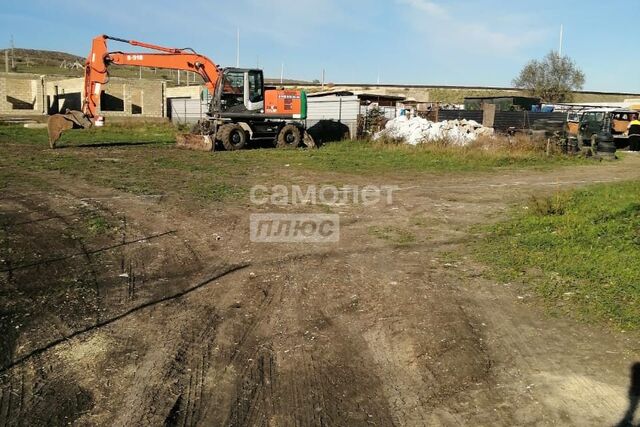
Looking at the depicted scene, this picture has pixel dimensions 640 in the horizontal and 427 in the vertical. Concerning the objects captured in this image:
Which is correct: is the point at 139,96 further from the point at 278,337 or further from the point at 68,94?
the point at 278,337

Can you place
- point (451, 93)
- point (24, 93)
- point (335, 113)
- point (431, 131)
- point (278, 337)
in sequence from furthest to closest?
point (451, 93), point (24, 93), point (335, 113), point (431, 131), point (278, 337)

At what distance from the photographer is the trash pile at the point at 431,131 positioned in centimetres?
2402

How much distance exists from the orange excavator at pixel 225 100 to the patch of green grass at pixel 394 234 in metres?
13.4

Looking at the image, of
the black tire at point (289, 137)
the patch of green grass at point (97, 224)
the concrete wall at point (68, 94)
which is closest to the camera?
the patch of green grass at point (97, 224)

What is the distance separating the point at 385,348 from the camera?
453cm

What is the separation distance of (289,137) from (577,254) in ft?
56.7

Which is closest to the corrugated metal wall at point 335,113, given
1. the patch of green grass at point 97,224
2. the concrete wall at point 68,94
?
the concrete wall at point 68,94

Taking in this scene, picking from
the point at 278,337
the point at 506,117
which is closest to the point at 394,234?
the point at 278,337

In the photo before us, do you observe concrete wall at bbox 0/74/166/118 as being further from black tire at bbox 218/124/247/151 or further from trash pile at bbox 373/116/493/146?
trash pile at bbox 373/116/493/146

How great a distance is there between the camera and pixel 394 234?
27.2 feet

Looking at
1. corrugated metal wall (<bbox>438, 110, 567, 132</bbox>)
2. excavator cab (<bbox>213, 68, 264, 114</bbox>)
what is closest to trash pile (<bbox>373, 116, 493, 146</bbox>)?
corrugated metal wall (<bbox>438, 110, 567, 132</bbox>)

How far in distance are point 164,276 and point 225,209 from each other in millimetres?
3750

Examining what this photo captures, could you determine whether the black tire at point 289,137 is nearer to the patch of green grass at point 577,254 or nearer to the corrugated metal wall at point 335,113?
the corrugated metal wall at point 335,113

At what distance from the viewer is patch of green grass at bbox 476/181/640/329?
5480 mm
